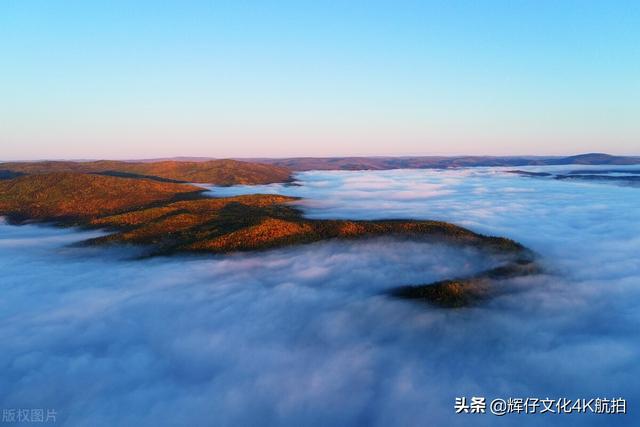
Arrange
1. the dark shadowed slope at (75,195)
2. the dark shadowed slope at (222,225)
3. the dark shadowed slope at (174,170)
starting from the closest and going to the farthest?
the dark shadowed slope at (222,225), the dark shadowed slope at (75,195), the dark shadowed slope at (174,170)

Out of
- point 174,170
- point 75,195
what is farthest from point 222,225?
point 174,170

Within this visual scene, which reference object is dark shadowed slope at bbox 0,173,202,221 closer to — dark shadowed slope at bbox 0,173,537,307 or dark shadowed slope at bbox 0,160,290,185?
dark shadowed slope at bbox 0,173,537,307

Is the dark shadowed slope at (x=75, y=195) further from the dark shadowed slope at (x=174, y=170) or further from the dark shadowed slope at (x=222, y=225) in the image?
the dark shadowed slope at (x=174, y=170)

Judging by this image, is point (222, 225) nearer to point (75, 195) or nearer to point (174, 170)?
point (75, 195)

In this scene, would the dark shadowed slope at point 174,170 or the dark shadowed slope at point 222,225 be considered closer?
the dark shadowed slope at point 222,225

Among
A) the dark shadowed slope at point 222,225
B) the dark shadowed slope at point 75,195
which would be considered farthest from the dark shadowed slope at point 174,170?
the dark shadowed slope at point 222,225

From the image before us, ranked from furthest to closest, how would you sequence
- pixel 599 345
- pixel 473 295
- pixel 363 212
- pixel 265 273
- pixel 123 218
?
pixel 363 212 → pixel 123 218 → pixel 265 273 → pixel 473 295 → pixel 599 345

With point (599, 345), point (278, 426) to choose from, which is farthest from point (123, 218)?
point (599, 345)

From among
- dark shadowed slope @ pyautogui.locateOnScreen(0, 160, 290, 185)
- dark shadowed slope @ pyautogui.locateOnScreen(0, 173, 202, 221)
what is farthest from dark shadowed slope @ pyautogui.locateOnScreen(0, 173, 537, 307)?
dark shadowed slope @ pyautogui.locateOnScreen(0, 160, 290, 185)

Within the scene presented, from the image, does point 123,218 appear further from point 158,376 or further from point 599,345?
point 599,345
